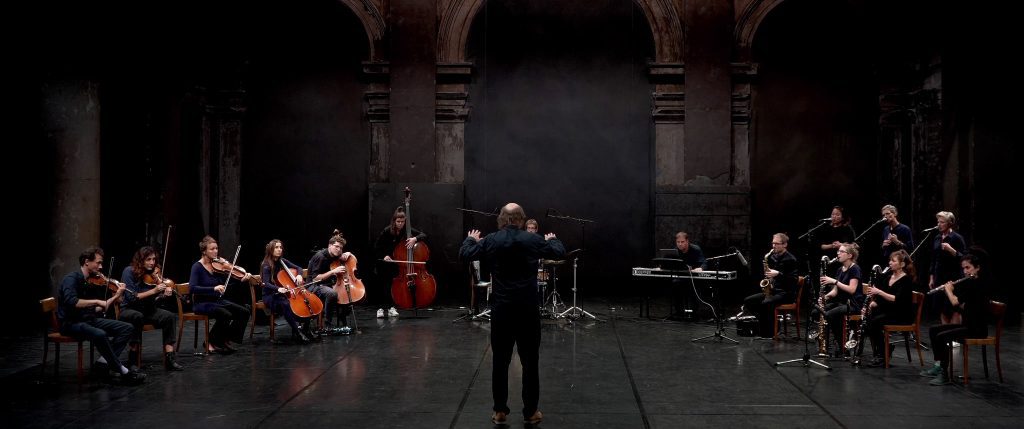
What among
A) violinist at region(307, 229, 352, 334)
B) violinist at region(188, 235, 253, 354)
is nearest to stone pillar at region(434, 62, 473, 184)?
violinist at region(307, 229, 352, 334)

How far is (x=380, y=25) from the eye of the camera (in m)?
12.1

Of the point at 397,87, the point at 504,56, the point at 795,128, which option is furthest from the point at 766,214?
the point at 397,87

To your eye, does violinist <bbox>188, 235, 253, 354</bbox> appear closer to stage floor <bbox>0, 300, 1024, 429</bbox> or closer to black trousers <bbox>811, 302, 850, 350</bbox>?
stage floor <bbox>0, 300, 1024, 429</bbox>

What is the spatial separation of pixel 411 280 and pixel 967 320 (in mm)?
5732

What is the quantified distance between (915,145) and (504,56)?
608 cm

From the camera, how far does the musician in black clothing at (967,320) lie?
641 centimetres

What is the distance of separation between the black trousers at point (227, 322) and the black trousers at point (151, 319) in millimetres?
614

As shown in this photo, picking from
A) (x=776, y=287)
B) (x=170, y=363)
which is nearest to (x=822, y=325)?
(x=776, y=287)

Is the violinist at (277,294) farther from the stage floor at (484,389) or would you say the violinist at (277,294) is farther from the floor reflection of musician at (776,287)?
the floor reflection of musician at (776,287)

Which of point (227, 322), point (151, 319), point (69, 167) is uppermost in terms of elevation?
point (69, 167)

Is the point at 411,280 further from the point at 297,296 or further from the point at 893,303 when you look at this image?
the point at 893,303

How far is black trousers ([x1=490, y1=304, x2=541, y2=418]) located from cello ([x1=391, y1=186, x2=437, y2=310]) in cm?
454

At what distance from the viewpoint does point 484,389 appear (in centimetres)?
624

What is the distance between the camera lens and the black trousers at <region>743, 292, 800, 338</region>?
8.62 metres
